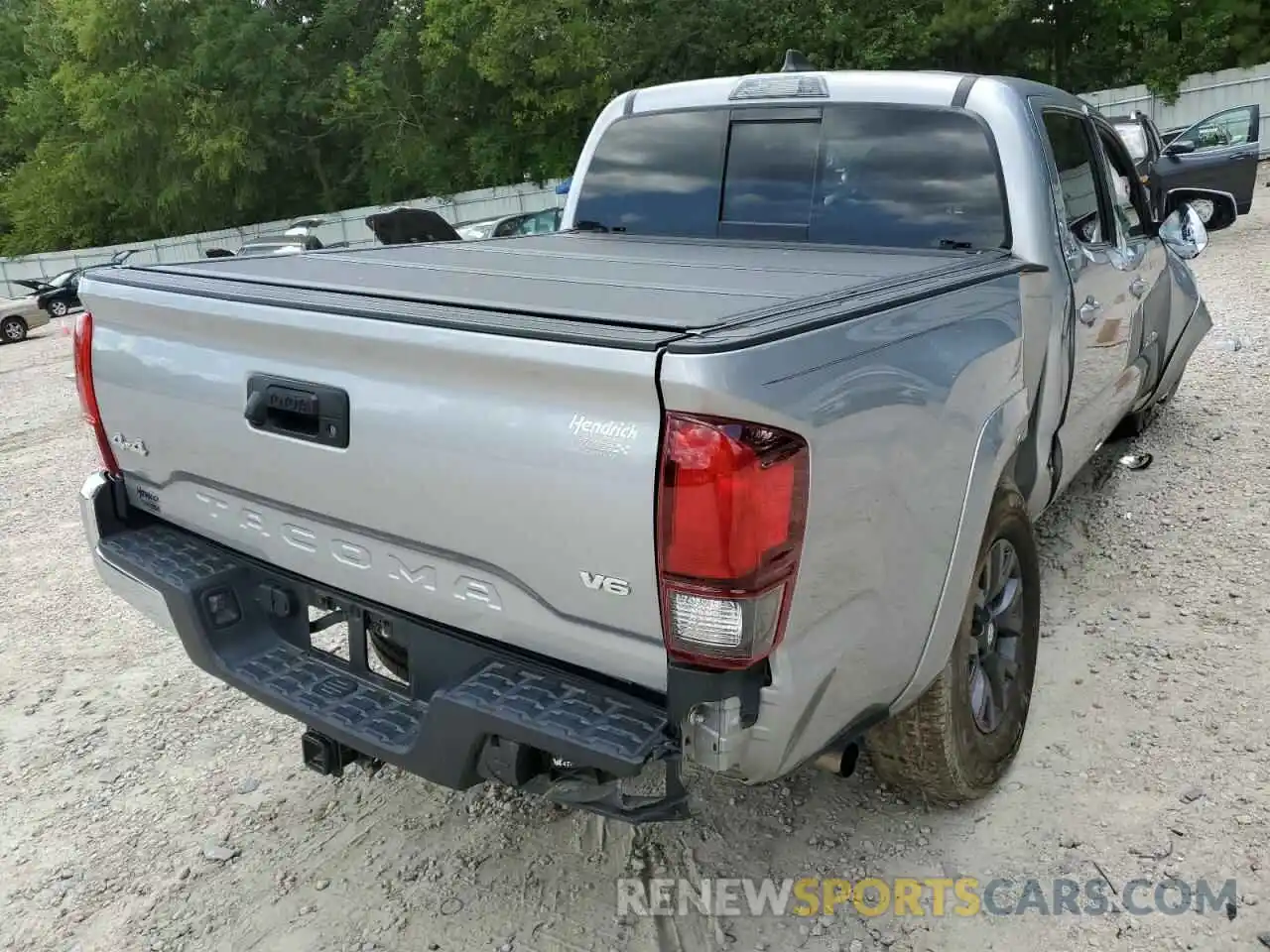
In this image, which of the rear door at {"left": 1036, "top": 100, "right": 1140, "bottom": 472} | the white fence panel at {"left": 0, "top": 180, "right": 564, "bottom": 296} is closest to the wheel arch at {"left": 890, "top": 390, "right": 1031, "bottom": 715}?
the rear door at {"left": 1036, "top": 100, "right": 1140, "bottom": 472}

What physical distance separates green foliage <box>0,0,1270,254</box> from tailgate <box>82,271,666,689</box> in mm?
26743

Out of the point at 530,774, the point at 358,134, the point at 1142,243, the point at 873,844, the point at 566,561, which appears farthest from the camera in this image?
the point at 358,134

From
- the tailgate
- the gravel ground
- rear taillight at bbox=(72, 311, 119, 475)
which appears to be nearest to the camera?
the tailgate

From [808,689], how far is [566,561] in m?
0.54

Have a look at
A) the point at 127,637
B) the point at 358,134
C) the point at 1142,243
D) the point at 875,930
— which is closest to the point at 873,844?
the point at 875,930

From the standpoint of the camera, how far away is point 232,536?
2.68 m

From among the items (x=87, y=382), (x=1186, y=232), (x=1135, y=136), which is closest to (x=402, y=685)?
(x=87, y=382)

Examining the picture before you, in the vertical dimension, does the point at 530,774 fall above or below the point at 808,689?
below

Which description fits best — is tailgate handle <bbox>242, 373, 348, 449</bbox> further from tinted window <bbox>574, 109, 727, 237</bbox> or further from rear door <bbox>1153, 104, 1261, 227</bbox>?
rear door <bbox>1153, 104, 1261, 227</bbox>

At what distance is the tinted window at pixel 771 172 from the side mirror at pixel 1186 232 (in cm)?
204

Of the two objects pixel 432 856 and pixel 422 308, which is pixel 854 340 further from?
pixel 432 856

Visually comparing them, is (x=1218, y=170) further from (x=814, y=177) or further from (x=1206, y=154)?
(x=814, y=177)

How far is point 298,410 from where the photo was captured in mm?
2336

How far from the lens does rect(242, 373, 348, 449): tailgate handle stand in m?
2.27
